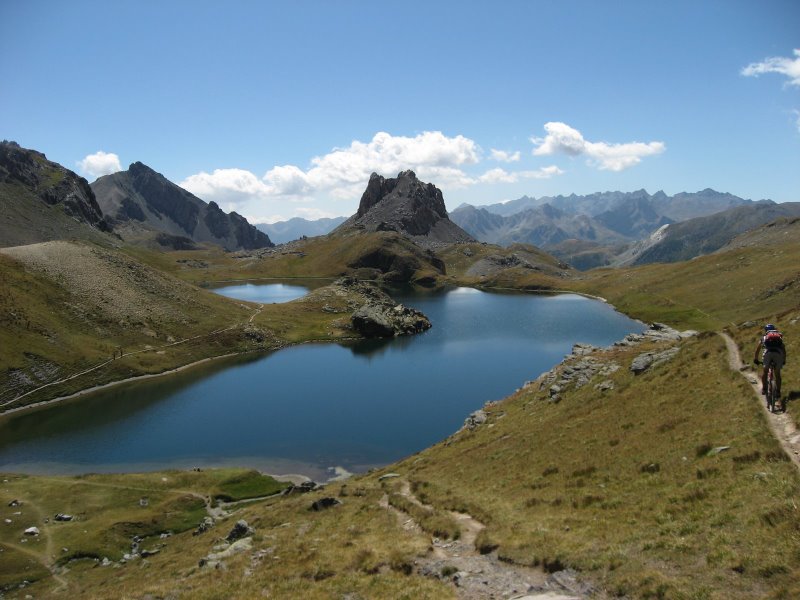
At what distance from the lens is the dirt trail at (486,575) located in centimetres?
1798

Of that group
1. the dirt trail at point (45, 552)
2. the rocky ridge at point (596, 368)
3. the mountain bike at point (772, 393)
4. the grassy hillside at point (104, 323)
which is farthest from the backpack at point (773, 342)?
the grassy hillside at point (104, 323)

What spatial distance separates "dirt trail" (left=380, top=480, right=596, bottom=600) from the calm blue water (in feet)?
152

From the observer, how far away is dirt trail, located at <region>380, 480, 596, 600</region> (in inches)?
708

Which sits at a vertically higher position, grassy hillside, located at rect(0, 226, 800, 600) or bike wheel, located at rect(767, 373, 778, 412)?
bike wheel, located at rect(767, 373, 778, 412)

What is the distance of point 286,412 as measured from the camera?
94.8 m

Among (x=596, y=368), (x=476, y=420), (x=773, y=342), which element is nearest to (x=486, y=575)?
(x=773, y=342)

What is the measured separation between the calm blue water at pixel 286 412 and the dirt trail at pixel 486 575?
46219 mm

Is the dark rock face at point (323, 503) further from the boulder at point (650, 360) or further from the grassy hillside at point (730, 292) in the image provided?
the grassy hillside at point (730, 292)

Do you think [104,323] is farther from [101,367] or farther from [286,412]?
[286,412]

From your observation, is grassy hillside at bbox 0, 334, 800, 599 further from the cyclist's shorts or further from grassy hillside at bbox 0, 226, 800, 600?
the cyclist's shorts

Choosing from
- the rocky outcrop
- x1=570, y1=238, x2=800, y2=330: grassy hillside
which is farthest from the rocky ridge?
the rocky outcrop

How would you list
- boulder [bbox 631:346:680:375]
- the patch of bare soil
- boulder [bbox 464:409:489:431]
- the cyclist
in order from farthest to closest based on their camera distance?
the patch of bare soil
boulder [bbox 464:409:489:431]
boulder [bbox 631:346:680:375]
the cyclist

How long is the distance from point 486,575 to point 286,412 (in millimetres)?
78629

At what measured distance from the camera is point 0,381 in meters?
96.8
